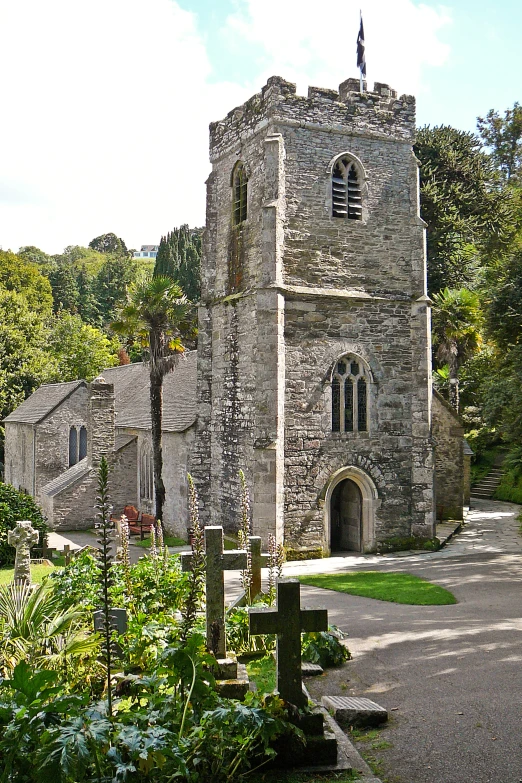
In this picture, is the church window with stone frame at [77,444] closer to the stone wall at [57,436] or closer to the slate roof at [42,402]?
the stone wall at [57,436]

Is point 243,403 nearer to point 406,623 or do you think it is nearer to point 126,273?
point 406,623

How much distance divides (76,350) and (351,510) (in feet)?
92.1

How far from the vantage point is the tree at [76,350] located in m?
43.4

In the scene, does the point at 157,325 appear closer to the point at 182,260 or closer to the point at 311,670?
the point at 311,670

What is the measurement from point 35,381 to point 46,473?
9699 mm

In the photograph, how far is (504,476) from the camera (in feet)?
109

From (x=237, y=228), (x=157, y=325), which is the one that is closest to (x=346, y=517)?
(x=157, y=325)

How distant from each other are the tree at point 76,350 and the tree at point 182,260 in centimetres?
1625

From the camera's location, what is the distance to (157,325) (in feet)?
72.8

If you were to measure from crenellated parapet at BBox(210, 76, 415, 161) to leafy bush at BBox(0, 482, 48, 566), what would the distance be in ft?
41.3

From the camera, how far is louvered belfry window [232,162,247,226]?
2084 centimetres

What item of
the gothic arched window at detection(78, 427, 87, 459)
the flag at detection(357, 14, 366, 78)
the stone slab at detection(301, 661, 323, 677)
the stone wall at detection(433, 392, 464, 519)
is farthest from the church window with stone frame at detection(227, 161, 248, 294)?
the stone slab at detection(301, 661, 323, 677)

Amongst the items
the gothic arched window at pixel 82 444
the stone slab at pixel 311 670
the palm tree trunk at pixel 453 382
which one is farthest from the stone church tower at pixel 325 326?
the gothic arched window at pixel 82 444

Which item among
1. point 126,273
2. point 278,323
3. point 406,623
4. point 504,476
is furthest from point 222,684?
point 126,273
